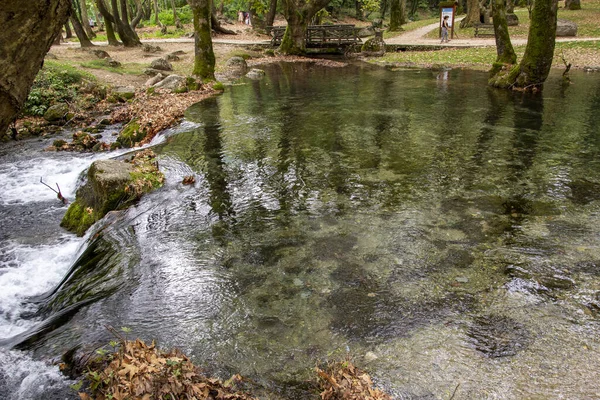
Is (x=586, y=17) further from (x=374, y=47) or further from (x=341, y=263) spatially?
(x=341, y=263)

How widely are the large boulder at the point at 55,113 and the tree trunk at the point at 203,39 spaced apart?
6.20 meters

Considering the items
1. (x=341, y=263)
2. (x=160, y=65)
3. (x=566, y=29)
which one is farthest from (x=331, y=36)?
(x=341, y=263)

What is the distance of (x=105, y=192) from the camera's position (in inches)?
302

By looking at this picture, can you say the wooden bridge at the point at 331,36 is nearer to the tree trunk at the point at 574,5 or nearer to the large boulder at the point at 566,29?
the large boulder at the point at 566,29

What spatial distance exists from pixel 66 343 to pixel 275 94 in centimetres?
1443

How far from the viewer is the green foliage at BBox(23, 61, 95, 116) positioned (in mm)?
14867

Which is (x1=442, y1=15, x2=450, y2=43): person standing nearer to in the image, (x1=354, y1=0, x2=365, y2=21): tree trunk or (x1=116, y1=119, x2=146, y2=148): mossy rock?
(x1=116, y1=119, x2=146, y2=148): mossy rock

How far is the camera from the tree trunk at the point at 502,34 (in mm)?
16406

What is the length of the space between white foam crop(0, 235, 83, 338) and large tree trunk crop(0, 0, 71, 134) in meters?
3.60

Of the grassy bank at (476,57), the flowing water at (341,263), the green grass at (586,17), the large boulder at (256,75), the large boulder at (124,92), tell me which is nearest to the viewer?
the flowing water at (341,263)

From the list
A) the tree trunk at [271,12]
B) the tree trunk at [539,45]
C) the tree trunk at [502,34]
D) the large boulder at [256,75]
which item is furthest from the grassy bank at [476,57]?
the tree trunk at [271,12]

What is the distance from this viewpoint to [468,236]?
594cm

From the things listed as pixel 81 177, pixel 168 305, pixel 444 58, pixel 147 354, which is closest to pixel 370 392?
pixel 147 354

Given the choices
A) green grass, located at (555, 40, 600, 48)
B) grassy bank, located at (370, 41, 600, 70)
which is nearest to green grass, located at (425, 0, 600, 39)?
green grass, located at (555, 40, 600, 48)
